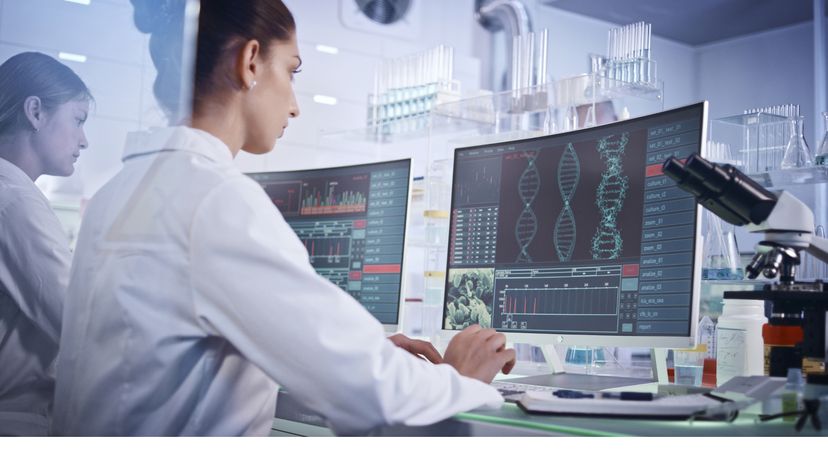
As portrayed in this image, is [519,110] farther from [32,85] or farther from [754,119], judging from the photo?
[32,85]

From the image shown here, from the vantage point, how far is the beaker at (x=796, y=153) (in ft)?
7.63

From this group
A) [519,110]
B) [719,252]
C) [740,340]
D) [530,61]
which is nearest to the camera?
[740,340]

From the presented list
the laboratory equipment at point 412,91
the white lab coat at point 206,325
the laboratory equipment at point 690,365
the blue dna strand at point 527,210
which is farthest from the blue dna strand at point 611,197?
the laboratory equipment at point 412,91

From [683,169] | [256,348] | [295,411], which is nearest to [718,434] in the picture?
[683,169]

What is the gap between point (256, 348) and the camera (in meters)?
1.09

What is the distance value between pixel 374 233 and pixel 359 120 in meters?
2.28

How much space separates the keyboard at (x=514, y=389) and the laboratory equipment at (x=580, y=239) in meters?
0.13

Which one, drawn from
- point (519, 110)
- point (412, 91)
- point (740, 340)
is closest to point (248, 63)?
point (740, 340)

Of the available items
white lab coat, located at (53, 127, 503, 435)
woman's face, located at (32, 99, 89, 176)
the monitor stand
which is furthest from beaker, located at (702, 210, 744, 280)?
woman's face, located at (32, 99, 89, 176)

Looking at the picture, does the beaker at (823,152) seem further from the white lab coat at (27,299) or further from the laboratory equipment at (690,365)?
the white lab coat at (27,299)

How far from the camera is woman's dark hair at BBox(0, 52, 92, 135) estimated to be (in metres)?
1.35

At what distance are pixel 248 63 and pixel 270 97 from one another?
7 centimetres

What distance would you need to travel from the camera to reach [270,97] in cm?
139

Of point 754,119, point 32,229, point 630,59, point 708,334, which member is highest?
point 630,59
